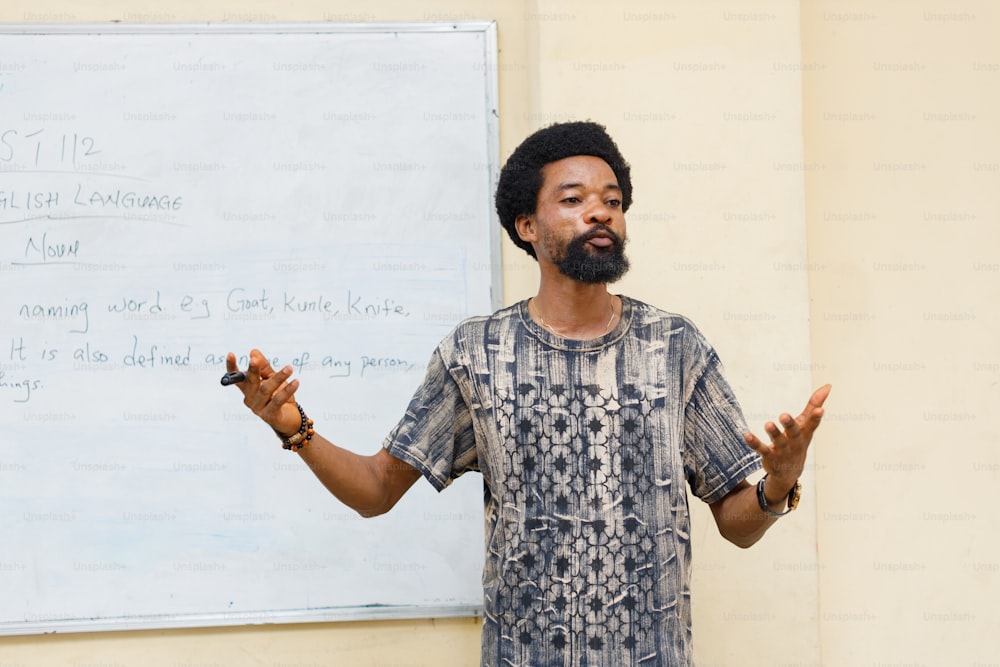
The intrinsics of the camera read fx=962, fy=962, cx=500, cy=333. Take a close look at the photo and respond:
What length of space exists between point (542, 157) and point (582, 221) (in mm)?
184

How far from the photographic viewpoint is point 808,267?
106 inches

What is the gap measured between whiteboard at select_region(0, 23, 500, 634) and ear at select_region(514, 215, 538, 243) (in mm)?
583

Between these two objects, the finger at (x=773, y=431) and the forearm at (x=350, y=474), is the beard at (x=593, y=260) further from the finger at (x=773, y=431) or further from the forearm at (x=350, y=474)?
the forearm at (x=350, y=474)

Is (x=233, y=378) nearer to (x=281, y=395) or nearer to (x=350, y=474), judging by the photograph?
(x=281, y=395)

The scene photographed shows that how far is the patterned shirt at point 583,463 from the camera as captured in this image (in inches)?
69.4

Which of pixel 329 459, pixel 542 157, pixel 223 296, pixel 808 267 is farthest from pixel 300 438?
pixel 808 267

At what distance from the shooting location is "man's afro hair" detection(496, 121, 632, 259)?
6.34 ft

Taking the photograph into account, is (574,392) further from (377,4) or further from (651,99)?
(377,4)

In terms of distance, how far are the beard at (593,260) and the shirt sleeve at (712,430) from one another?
8.6 inches

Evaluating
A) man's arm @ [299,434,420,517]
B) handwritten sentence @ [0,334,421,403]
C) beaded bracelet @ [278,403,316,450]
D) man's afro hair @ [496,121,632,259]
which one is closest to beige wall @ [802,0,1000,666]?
man's afro hair @ [496,121,632,259]

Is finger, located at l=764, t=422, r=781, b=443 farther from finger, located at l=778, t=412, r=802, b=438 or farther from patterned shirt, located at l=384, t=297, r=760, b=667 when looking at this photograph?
patterned shirt, located at l=384, t=297, r=760, b=667

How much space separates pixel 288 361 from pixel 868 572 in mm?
1702

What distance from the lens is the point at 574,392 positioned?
1841mm

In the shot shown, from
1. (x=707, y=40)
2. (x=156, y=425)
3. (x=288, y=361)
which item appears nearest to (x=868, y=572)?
(x=707, y=40)
